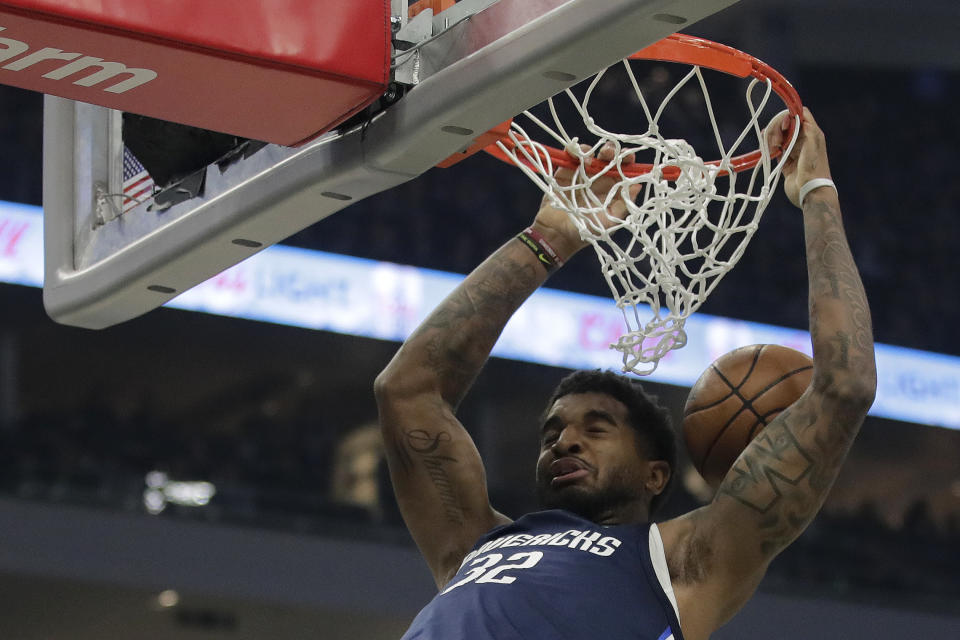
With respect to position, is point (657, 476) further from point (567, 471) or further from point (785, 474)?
point (785, 474)

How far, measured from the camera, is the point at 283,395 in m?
13.6

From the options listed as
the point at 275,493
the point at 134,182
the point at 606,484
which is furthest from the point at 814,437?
the point at 275,493

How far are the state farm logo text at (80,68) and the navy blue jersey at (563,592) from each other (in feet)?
3.60

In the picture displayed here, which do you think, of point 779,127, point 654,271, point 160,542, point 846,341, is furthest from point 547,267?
point 160,542

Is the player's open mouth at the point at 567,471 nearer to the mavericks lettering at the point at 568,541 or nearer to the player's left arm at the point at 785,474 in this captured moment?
the mavericks lettering at the point at 568,541

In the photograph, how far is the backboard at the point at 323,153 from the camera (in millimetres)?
2088

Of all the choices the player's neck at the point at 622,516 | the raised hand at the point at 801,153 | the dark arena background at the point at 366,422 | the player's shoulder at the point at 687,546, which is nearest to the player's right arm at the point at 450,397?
the player's neck at the point at 622,516

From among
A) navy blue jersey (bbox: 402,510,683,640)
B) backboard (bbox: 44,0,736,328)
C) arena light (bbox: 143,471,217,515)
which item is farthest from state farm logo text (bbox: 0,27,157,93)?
arena light (bbox: 143,471,217,515)

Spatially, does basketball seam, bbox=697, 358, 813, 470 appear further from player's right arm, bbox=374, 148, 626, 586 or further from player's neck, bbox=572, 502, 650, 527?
player's right arm, bbox=374, 148, 626, 586

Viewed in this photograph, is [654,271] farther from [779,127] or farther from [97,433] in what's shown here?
[97,433]

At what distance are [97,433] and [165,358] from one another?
4.34 meters

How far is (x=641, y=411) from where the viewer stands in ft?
9.96

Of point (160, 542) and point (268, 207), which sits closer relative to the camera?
point (268, 207)

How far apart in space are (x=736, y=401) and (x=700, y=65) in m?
0.68
